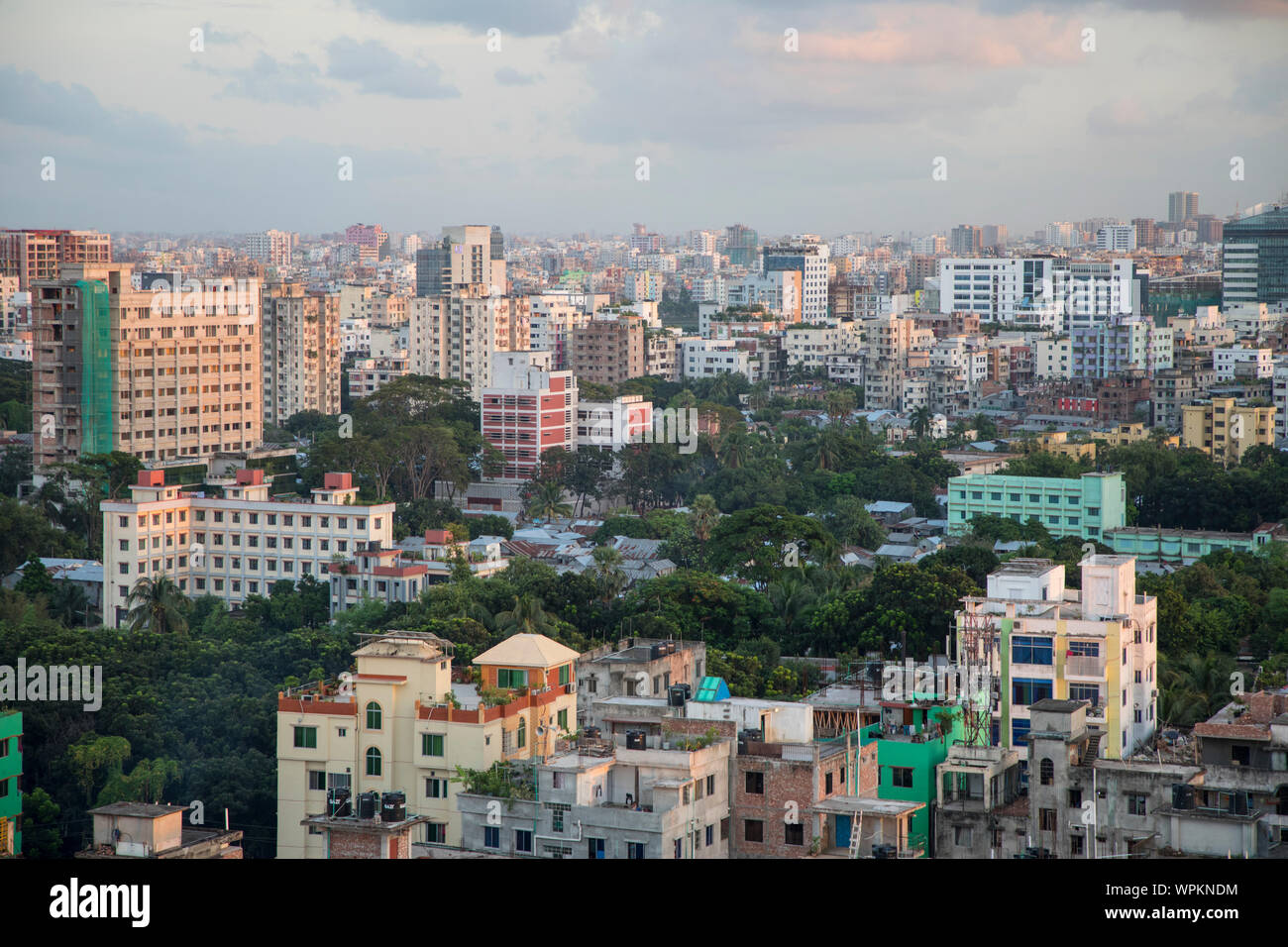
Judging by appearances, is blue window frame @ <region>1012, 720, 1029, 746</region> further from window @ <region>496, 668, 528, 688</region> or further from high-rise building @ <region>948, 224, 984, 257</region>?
high-rise building @ <region>948, 224, 984, 257</region>

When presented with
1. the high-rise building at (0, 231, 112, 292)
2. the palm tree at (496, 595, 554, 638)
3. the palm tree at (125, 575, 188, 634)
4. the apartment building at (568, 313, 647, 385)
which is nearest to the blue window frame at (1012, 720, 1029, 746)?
the palm tree at (496, 595, 554, 638)

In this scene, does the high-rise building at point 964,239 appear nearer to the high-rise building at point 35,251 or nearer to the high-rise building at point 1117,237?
the high-rise building at point 1117,237

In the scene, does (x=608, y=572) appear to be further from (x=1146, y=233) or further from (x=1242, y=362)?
(x=1146, y=233)

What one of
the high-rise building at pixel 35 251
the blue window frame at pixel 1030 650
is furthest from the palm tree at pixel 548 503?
the high-rise building at pixel 35 251
